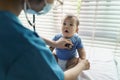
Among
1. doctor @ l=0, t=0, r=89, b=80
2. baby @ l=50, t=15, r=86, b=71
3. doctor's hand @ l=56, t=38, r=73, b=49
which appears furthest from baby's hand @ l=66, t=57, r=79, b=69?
doctor @ l=0, t=0, r=89, b=80

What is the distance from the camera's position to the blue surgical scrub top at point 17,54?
1.94 feet

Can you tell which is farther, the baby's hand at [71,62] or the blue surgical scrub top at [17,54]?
the baby's hand at [71,62]

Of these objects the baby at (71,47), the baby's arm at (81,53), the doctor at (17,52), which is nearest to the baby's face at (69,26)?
the baby at (71,47)

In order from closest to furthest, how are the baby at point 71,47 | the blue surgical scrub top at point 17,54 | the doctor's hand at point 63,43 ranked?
the blue surgical scrub top at point 17,54, the doctor's hand at point 63,43, the baby at point 71,47

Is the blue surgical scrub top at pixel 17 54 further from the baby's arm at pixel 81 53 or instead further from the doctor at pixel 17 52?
the baby's arm at pixel 81 53

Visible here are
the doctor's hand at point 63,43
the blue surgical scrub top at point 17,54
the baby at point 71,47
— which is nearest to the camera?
the blue surgical scrub top at point 17,54

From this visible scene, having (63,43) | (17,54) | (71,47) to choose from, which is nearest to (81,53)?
→ (71,47)

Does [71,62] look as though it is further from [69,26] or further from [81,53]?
[69,26]

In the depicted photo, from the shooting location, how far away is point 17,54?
1.93ft

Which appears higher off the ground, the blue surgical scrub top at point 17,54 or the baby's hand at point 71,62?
the blue surgical scrub top at point 17,54

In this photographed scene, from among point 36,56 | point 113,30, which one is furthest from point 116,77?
point 36,56

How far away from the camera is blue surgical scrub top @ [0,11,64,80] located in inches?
23.2

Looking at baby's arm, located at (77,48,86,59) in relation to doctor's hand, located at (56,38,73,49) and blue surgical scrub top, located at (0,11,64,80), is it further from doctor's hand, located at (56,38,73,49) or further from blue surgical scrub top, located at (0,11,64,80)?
blue surgical scrub top, located at (0,11,64,80)

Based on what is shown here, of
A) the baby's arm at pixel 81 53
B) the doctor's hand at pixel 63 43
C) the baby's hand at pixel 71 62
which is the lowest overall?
the baby's hand at pixel 71 62
